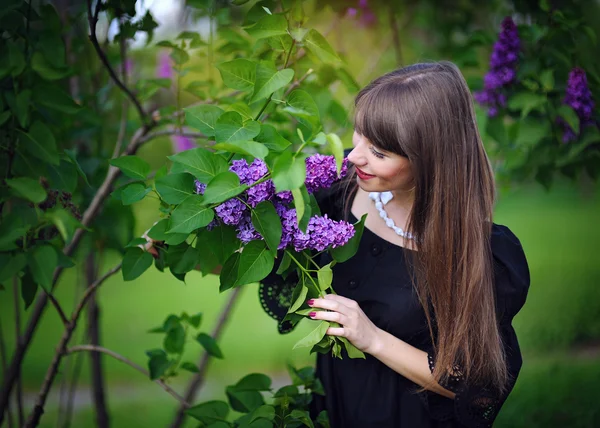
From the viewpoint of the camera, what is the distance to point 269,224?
3.91ft

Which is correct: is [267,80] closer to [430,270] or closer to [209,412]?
[430,270]

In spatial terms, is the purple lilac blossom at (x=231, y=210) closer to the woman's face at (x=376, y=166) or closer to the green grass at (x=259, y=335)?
the woman's face at (x=376, y=166)

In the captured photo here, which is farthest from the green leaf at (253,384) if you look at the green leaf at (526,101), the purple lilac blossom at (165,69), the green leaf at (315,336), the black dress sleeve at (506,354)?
the purple lilac blossom at (165,69)

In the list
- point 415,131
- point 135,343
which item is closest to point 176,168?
point 415,131

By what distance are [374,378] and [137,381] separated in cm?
258

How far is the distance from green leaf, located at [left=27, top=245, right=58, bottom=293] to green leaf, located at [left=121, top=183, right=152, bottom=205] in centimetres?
18

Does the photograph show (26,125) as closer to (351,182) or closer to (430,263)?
(351,182)

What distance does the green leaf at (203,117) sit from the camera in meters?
1.30

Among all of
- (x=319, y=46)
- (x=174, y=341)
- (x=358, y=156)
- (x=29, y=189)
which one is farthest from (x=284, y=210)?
(x=174, y=341)

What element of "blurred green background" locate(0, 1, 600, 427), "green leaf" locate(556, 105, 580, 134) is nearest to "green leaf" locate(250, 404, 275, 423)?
"blurred green background" locate(0, 1, 600, 427)

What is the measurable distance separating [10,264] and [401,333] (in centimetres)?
93

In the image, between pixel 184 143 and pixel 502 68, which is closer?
pixel 502 68

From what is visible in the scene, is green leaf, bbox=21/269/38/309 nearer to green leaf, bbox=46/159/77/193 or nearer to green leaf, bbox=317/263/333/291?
green leaf, bbox=46/159/77/193

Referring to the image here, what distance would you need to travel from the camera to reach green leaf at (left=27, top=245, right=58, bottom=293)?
3.91 ft
